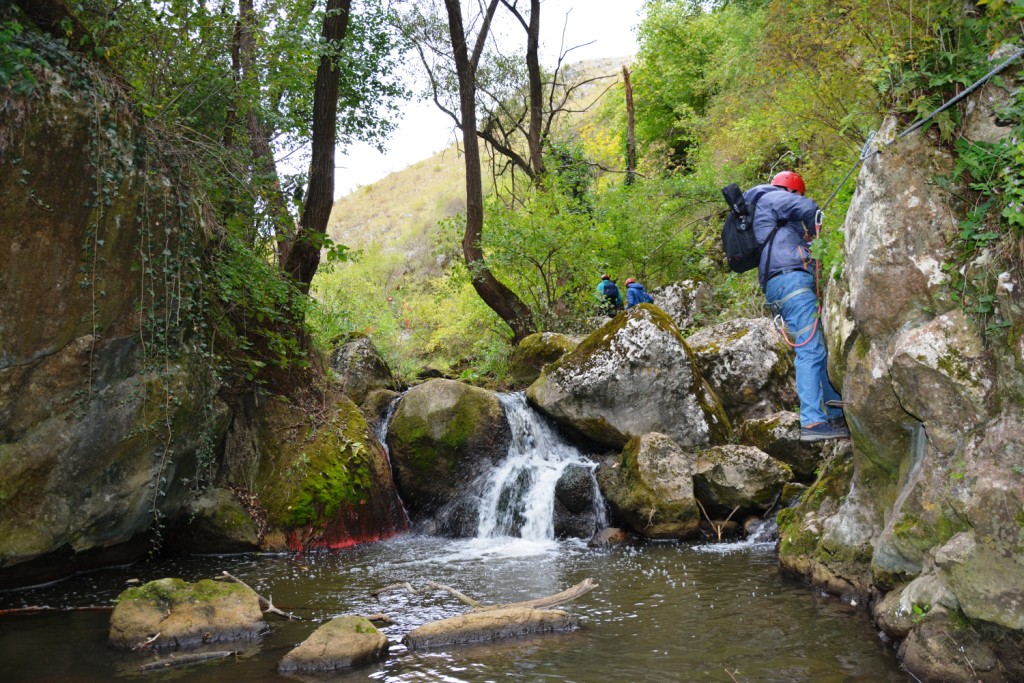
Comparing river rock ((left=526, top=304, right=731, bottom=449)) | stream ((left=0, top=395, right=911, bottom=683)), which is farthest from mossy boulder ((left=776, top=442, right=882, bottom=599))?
river rock ((left=526, top=304, right=731, bottom=449))

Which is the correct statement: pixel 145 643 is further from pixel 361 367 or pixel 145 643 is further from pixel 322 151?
pixel 361 367

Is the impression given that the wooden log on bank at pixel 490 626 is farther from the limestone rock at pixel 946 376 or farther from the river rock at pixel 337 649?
the limestone rock at pixel 946 376

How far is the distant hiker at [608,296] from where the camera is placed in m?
16.2

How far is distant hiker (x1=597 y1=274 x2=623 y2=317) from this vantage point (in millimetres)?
16250

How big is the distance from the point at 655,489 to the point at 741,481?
1.08 meters

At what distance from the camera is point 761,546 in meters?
8.66

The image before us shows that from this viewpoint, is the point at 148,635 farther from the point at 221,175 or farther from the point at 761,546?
the point at 761,546

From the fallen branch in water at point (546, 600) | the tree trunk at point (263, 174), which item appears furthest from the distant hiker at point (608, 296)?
the fallen branch in water at point (546, 600)

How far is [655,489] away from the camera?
9.47 m

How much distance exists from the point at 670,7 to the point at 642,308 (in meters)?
22.5

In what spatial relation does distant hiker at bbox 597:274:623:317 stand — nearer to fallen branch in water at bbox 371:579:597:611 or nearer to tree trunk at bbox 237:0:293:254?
tree trunk at bbox 237:0:293:254

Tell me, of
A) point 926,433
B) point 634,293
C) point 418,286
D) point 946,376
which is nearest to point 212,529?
point 926,433

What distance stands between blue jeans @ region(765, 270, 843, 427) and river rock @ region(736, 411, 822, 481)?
150 inches

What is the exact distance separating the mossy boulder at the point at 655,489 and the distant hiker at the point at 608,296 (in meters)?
6.53
